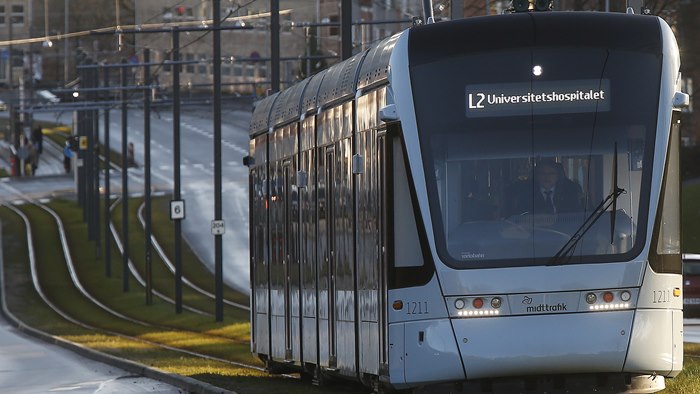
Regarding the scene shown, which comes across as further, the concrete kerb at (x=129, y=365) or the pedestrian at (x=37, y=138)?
the pedestrian at (x=37, y=138)

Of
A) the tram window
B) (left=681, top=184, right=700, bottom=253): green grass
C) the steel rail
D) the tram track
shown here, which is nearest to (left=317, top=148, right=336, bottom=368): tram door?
the tram window

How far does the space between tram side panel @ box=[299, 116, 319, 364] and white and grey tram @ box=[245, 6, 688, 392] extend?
4.09 metres

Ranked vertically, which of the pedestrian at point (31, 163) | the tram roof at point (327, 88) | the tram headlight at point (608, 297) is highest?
the tram roof at point (327, 88)

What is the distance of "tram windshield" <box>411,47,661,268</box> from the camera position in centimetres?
1501

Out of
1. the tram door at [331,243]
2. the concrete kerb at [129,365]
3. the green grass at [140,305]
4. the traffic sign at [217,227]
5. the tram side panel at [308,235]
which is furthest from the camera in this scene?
the traffic sign at [217,227]

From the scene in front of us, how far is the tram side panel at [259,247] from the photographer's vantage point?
2402cm

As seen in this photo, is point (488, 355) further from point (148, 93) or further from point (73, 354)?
point (148, 93)

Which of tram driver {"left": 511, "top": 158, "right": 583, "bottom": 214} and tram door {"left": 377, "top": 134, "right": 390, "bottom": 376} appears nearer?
tram driver {"left": 511, "top": 158, "right": 583, "bottom": 214}

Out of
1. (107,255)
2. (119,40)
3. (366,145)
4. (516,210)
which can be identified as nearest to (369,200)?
(366,145)

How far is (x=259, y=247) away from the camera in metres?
24.8

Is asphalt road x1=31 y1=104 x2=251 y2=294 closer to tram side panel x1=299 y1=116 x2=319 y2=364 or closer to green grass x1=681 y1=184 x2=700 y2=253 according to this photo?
green grass x1=681 y1=184 x2=700 y2=253

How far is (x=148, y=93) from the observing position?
56812 mm

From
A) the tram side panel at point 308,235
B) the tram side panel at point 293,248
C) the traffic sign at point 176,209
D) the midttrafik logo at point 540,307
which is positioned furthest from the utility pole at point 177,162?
the midttrafik logo at point 540,307

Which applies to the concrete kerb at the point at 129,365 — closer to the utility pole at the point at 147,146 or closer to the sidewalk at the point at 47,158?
the utility pole at the point at 147,146
